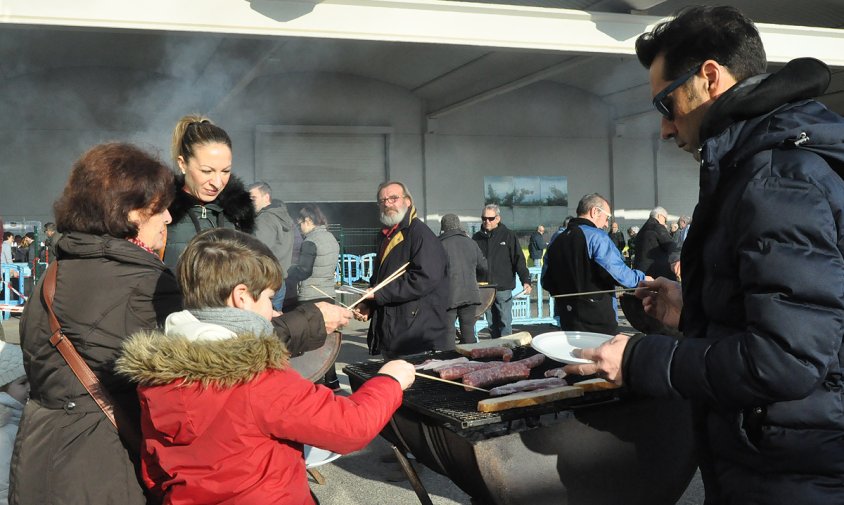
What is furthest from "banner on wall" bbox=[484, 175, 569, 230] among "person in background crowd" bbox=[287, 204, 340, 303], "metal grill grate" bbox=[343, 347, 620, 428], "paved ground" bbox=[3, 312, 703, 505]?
"metal grill grate" bbox=[343, 347, 620, 428]

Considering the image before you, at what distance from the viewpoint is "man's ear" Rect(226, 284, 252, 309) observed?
182 centimetres

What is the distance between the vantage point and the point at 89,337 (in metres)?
1.92

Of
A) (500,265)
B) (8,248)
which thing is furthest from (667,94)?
(8,248)

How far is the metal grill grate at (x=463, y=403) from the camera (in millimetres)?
2154

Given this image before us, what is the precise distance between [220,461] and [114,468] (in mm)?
441

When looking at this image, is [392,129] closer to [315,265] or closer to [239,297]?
[315,265]

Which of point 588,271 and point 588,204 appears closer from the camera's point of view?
point 588,271

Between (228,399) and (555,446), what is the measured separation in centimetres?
116

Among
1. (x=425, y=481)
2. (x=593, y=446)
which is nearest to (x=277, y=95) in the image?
(x=425, y=481)

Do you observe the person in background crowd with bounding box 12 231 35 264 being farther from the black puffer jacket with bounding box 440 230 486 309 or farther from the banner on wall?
the banner on wall

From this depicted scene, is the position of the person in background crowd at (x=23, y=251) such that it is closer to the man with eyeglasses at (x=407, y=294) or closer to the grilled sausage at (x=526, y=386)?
the man with eyeglasses at (x=407, y=294)

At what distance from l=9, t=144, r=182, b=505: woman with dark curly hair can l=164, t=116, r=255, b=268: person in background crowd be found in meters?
0.84

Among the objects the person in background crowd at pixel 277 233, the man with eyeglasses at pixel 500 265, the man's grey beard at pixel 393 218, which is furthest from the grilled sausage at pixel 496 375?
the man with eyeglasses at pixel 500 265

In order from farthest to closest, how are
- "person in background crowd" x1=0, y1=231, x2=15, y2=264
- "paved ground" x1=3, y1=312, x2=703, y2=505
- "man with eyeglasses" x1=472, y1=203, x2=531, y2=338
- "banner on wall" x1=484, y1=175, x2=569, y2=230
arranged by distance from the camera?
1. "banner on wall" x1=484, y1=175, x2=569, y2=230
2. "person in background crowd" x1=0, y1=231, x2=15, y2=264
3. "man with eyeglasses" x1=472, y1=203, x2=531, y2=338
4. "paved ground" x1=3, y1=312, x2=703, y2=505
